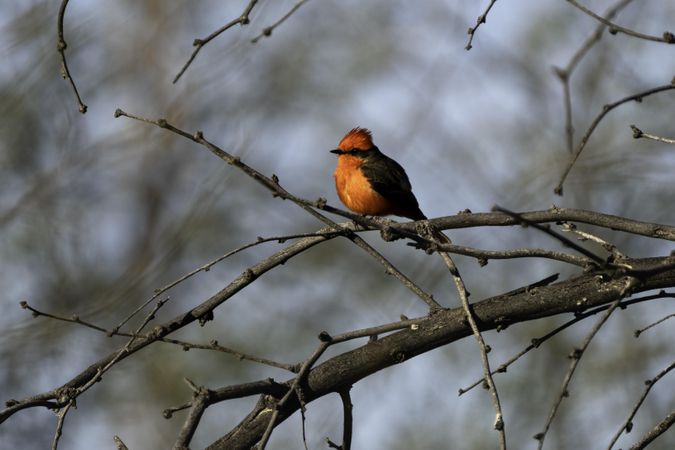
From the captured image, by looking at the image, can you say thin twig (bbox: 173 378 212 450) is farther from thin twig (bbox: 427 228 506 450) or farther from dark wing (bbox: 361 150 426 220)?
dark wing (bbox: 361 150 426 220)

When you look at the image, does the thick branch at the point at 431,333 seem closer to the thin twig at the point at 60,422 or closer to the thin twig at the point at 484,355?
the thin twig at the point at 484,355

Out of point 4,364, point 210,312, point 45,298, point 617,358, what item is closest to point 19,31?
point 45,298

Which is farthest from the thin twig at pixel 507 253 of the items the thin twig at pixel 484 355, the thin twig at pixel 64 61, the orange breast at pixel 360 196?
the orange breast at pixel 360 196

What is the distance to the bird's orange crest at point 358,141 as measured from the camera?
6637 mm

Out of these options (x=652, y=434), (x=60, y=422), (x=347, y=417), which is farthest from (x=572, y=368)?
(x=60, y=422)

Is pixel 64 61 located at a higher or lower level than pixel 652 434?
higher

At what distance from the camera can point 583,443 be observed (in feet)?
32.4

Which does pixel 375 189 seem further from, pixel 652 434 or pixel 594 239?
pixel 652 434

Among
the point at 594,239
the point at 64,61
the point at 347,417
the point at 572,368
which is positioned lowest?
the point at 572,368

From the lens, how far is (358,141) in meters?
6.66

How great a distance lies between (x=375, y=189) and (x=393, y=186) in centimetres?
14

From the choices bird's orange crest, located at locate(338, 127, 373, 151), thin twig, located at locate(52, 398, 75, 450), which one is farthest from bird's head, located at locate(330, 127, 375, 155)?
thin twig, located at locate(52, 398, 75, 450)

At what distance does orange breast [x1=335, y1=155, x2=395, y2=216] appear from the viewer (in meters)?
6.06

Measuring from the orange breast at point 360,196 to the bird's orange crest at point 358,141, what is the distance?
1.28 ft
